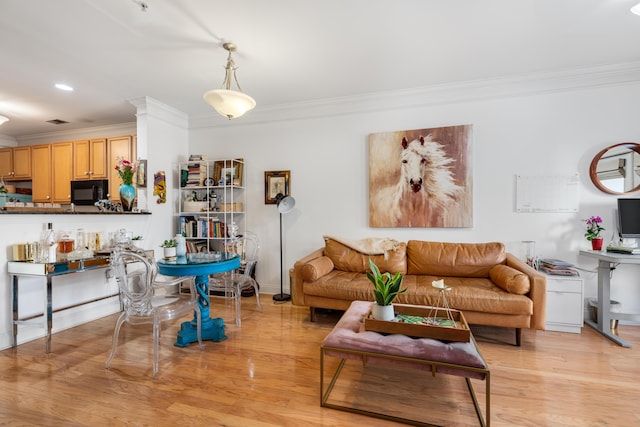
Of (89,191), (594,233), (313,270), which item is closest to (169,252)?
(313,270)

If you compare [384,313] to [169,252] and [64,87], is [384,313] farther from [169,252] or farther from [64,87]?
[64,87]

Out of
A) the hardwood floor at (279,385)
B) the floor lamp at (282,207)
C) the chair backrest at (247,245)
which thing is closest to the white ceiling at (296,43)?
the floor lamp at (282,207)

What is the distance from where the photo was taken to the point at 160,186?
4.20 meters

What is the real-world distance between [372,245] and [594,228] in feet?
7.81

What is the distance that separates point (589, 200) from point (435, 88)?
7.02ft

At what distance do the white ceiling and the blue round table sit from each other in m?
1.97

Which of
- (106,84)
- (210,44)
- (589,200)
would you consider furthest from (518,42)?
(106,84)

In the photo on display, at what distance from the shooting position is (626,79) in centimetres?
316

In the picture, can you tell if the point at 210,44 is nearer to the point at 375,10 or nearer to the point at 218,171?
the point at 375,10

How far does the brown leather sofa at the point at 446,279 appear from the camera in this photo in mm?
2596

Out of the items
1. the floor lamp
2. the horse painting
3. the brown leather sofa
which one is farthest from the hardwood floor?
the horse painting

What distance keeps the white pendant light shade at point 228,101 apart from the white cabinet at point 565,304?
341cm

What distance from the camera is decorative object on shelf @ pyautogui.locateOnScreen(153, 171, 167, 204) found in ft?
13.6

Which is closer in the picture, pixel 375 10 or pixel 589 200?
pixel 375 10
